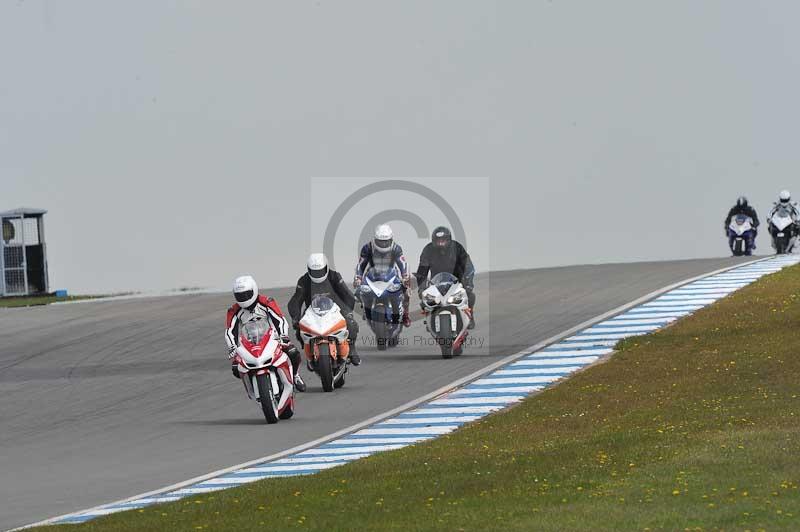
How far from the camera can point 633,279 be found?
34594mm

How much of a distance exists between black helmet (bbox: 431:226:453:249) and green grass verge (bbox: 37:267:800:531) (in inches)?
201

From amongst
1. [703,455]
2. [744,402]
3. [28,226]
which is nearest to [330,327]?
[744,402]

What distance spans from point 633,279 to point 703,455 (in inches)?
901

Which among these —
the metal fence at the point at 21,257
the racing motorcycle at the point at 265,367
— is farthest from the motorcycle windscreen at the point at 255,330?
the metal fence at the point at 21,257

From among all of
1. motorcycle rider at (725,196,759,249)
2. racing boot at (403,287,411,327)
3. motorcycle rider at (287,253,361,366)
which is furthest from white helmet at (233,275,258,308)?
motorcycle rider at (725,196,759,249)

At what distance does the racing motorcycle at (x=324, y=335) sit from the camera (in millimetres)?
19891

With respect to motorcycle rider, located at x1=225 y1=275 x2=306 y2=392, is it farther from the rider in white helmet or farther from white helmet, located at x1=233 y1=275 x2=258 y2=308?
the rider in white helmet

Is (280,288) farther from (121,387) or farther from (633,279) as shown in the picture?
(121,387)

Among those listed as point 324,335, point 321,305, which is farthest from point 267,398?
point 321,305

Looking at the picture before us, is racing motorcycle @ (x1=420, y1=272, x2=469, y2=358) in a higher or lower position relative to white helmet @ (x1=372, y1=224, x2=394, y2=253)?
lower

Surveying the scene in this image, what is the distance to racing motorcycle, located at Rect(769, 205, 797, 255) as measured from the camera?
1606 inches

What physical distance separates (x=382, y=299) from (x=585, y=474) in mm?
12908

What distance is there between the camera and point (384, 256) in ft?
79.7

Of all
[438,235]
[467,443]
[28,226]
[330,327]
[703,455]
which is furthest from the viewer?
[28,226]
